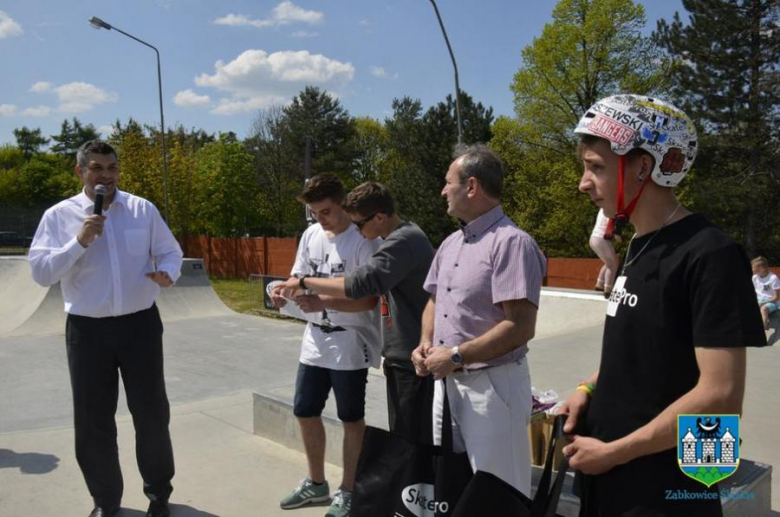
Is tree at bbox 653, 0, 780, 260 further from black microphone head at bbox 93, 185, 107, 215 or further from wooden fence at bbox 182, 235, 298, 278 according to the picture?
black microphone head at bbox 93, 185, 107, 215

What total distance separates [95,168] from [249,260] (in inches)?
1134

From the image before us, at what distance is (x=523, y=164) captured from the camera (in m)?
31.8

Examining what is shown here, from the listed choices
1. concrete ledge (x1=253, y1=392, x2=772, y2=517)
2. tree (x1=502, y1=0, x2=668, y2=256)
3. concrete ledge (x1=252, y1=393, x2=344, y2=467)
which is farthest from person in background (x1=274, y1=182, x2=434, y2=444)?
tree (x1=502, y1=0, x2=668, y2=256)

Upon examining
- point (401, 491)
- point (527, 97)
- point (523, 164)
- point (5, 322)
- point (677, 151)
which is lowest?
point (5, 322)

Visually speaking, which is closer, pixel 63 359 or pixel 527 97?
pixel 63 359

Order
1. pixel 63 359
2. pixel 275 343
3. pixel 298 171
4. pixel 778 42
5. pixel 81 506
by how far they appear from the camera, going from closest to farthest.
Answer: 1. pixel 81 506
2. pixel 63 359
3. pixel 275 343
4. pixel 778 42
5. pixel 298 171

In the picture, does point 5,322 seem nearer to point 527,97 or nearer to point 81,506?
point 81,506

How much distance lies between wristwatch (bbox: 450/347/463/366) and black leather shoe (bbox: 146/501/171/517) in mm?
2210

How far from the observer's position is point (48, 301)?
11219 millimetres

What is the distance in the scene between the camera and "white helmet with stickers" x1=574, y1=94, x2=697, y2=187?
4.95ft

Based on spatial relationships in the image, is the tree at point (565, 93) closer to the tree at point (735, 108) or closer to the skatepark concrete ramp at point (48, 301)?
the tree at point (735, 108)

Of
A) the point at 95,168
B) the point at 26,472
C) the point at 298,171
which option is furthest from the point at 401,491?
the point at 298,171

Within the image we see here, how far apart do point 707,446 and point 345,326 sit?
7.24ft

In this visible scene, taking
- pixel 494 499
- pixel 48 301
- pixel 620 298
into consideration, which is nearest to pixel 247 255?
pixel 48 301
